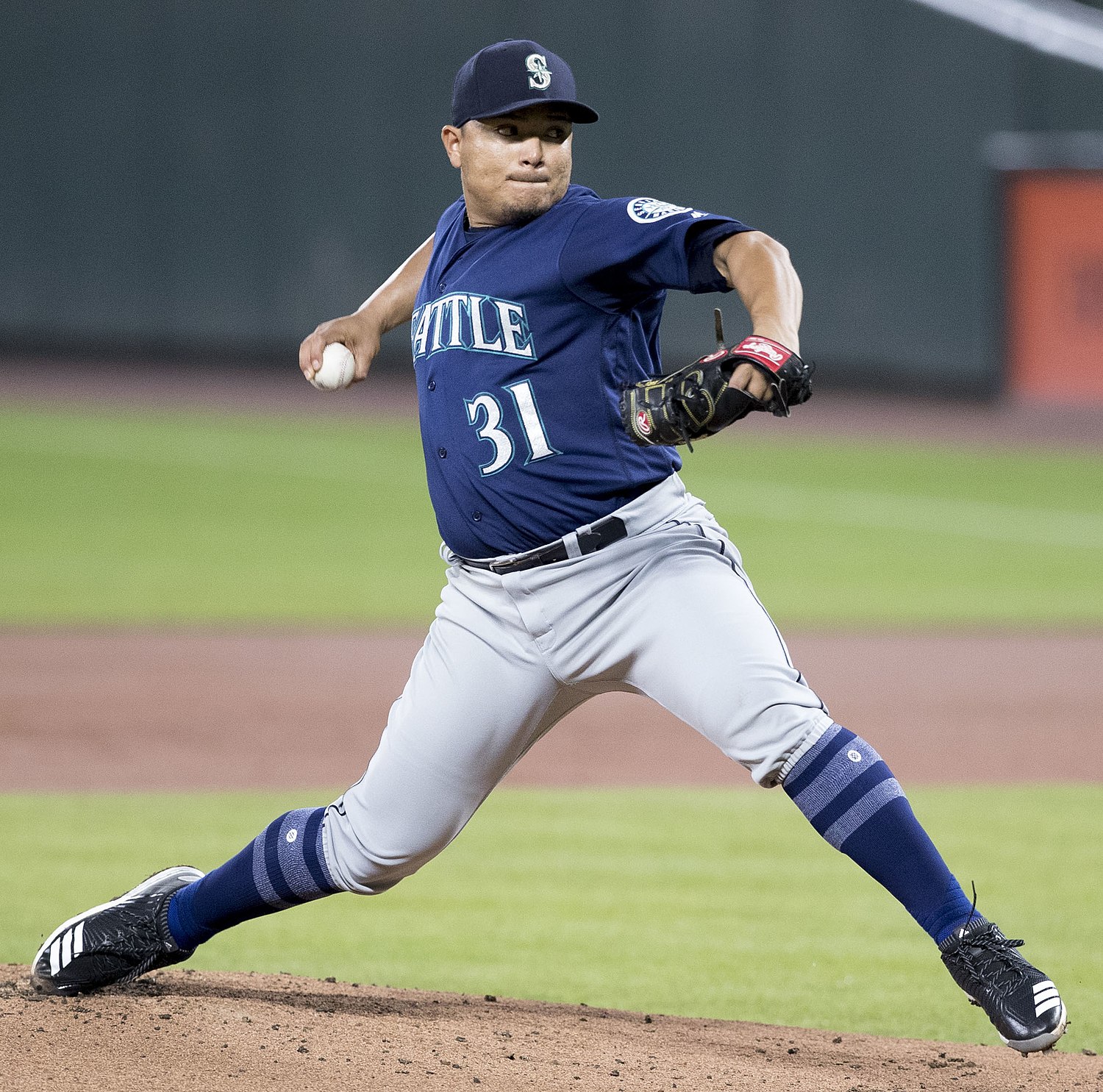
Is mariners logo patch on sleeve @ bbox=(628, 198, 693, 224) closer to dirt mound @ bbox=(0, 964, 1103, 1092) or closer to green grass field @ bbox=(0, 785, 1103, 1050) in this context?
dirt mound @ bbox=(0, 964, 1103, 1092)

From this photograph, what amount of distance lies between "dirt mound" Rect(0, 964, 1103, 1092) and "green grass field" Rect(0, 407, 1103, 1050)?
16.5 inches

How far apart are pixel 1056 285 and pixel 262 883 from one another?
17.8 metres

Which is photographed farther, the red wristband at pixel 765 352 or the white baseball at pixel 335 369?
the white baseball at pixel 335 369

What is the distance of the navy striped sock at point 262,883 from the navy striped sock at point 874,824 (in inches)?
38.2

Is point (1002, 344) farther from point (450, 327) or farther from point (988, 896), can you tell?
point (450, 327)

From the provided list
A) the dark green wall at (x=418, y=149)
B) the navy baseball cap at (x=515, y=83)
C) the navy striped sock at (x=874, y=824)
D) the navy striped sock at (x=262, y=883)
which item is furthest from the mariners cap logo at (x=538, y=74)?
the dark green wall at (x=418, y=149)

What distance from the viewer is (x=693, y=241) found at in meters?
3.03

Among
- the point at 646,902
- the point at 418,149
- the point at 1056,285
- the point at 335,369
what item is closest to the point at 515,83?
the point at 335,369

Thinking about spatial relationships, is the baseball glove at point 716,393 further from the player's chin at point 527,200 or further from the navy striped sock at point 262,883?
the navy striped sock at point 262,883

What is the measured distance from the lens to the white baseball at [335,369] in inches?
142

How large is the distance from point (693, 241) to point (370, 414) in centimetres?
1582

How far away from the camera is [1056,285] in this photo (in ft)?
64.3

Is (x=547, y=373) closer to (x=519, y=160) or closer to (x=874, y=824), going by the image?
(x=519, y=160)

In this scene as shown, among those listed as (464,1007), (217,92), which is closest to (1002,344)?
(217,92)
